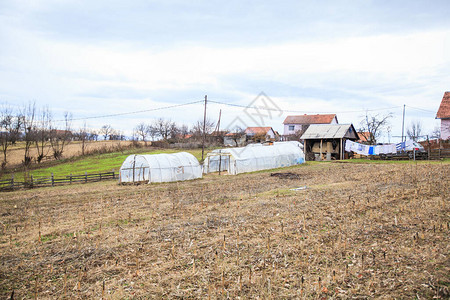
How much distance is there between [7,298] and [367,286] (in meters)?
7.45

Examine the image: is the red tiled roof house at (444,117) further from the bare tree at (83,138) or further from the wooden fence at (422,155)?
the bare tree at (83,138)

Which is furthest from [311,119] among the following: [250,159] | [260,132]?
[250,159]

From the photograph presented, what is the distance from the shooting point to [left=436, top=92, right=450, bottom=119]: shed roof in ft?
118

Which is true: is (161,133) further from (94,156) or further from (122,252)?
(122,252)

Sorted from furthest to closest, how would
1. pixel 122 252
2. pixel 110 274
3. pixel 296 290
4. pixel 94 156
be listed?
pixel 94 156
pixel 122 252
pixel 110 274
pixel 296 290

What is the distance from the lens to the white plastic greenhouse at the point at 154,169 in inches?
997

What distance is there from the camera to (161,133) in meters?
90.8

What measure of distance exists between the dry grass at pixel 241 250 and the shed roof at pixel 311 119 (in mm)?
55580

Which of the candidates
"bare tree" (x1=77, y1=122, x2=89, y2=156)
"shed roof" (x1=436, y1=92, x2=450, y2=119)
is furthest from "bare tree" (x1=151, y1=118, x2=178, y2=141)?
"shed roof" (x1=436, y1=92, x2=450, y2=119)

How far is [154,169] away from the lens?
25250mm

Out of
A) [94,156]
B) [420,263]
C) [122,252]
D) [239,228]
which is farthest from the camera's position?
[94,156]

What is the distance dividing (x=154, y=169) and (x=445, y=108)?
37.2m

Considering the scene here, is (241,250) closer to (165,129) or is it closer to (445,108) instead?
(445,108)

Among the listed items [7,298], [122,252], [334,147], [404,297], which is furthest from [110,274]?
[334,147]
